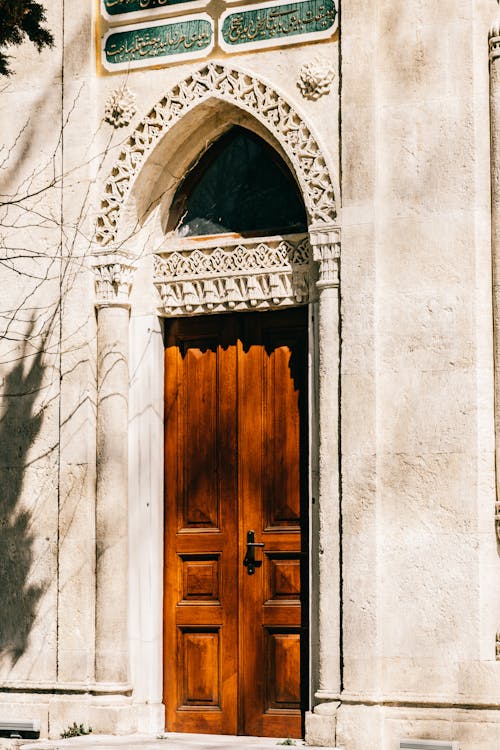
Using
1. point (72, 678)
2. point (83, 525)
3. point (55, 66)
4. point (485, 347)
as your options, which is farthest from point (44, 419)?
point (485, 347)

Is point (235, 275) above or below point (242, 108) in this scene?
below

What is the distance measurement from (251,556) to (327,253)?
6.47 feet

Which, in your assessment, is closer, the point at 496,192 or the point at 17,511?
the point at 496,192

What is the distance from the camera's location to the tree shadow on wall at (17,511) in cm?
963

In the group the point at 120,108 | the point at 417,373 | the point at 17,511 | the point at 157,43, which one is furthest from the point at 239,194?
the point at 17,511

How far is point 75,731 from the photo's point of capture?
30.2 feet

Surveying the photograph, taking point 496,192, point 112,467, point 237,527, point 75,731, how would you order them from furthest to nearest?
point 112,467 → point 237,527 → point 75,731 → point 496,192

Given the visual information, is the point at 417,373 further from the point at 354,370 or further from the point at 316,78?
the point at 316,78

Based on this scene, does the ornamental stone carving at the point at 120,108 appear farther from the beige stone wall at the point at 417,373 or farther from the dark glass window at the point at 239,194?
the beige stone wall at the point at 417,373

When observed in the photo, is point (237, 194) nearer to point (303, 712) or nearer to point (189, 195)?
point (189, 195)

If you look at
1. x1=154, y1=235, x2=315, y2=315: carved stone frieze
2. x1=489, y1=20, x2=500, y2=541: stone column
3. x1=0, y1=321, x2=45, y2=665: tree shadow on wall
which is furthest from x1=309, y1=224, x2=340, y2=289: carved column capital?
x1=0, y1=321, x2=45, y2=665: tree shadow on wall

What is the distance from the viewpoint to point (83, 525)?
9.48 m

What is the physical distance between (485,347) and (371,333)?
0.68 meters

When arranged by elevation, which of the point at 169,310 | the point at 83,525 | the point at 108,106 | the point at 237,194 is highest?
the point at 108,106
